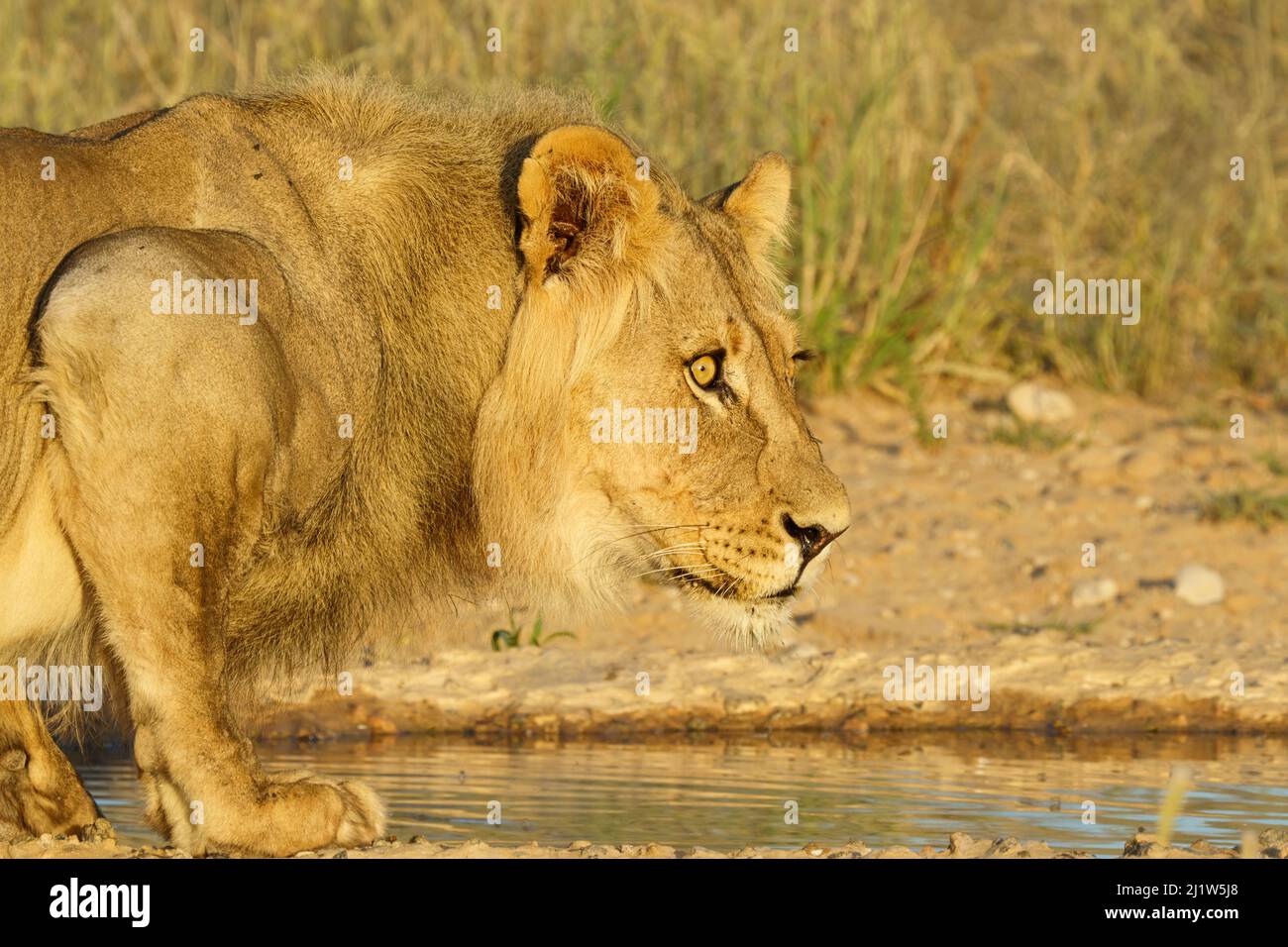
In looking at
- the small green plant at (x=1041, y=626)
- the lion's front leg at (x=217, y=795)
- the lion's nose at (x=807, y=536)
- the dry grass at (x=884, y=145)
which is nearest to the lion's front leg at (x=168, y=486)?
the lion's front leg at (x=217, y=795)

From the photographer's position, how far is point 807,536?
17.9 ft

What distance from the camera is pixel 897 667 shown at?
820cm

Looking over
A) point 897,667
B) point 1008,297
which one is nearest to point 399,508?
point 897,667

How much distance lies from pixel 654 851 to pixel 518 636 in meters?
3.29

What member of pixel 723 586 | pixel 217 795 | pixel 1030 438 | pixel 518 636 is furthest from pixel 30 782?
pixel 1030 438

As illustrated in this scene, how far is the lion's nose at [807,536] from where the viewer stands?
544 centimetres

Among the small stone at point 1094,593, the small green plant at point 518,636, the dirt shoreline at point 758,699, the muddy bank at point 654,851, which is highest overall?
the small stone at point 1094,593

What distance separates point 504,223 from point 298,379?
31.4 inches

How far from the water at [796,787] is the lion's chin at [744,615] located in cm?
63

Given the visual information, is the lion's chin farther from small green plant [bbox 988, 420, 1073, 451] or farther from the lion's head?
small green plant [bbox 988, 420, 1073, 451]

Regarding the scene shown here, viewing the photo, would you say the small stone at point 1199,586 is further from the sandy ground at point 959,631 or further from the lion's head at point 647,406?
the lion's head at point 647,406

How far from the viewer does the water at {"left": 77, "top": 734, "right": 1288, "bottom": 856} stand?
20.1 ft
